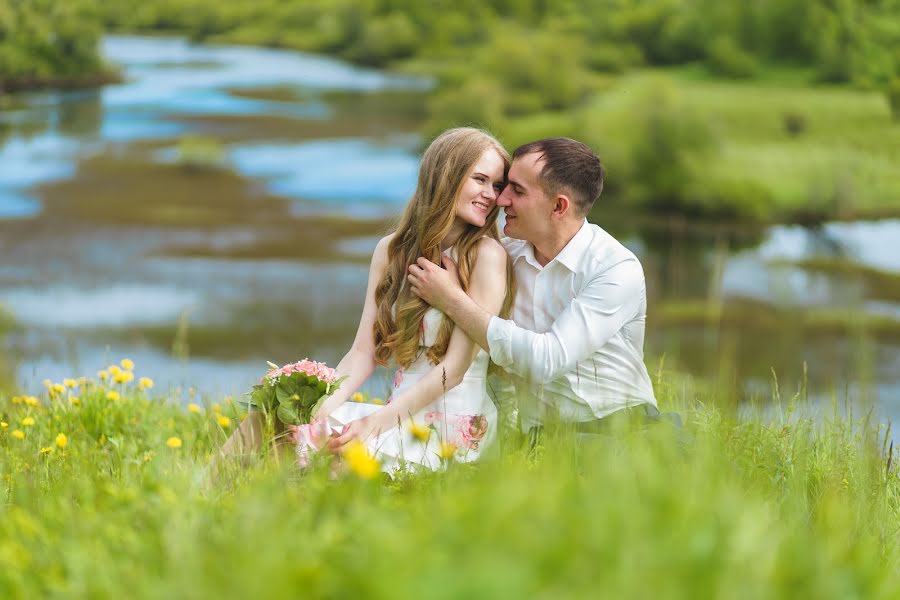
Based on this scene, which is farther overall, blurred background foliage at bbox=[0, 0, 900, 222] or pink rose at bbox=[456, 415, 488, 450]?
blurred background foliage at bbox=[0, 0, 900, 222]

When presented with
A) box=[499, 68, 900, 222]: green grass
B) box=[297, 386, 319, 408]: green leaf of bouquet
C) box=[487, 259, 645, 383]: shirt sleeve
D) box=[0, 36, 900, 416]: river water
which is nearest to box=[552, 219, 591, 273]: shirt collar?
box=[487, 259, 645, 383]: shirt sleeve

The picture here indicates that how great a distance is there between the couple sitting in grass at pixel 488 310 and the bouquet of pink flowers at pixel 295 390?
0.06m

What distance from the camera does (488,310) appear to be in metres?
3.24

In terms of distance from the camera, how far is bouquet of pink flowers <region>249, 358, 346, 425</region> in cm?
304

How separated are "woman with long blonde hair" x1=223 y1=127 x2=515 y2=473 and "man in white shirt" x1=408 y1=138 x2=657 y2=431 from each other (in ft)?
0.23

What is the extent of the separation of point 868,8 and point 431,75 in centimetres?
1599

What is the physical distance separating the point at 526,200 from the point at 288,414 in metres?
1.00

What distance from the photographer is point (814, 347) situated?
59.3ft

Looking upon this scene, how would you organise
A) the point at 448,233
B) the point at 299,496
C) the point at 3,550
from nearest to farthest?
the point at 3,550 < the point at 299,496 < the point at 448,233

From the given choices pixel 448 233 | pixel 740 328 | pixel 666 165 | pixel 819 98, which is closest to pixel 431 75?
pixel 819 98

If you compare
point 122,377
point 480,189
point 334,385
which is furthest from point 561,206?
point 122,377

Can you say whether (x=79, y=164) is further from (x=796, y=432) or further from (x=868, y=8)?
(x=796, y=432)

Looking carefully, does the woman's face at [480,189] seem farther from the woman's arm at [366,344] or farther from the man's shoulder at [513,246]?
the woman's arm at [366,344]

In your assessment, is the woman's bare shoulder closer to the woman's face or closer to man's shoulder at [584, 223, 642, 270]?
the woman's face
